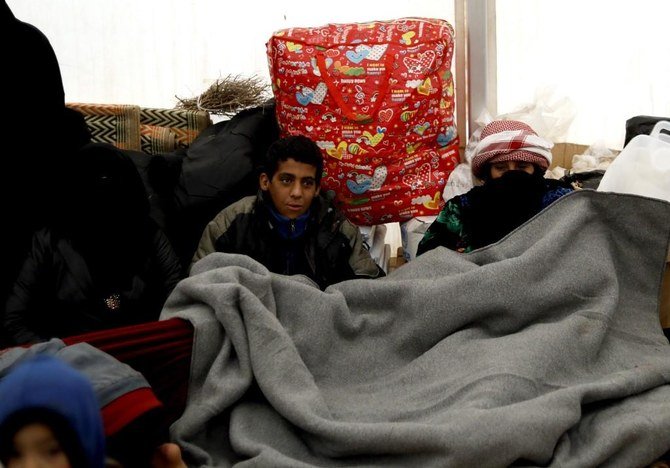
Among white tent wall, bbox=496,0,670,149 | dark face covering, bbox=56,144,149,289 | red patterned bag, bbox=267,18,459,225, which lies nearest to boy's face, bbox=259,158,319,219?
red patterned bag, bbox=267,18,459,225

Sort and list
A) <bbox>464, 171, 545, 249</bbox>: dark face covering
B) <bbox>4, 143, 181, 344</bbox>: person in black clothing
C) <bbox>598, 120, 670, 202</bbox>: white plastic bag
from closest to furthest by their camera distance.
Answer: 1. <bbox>4, 143, 181, 344</bbox>: person in black clothing
2. <bbox>598, 120, 670, 202</bbox>: white plastic bag
3. <bbox>464, 171, 545, 249</bbox>: dark face covering

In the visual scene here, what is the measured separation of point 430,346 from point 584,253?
44 centimetres

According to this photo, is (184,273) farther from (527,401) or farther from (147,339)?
(527,401)

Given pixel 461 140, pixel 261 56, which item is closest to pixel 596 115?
pixel 461 140

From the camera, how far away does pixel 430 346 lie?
Answer: 1848 millimetres

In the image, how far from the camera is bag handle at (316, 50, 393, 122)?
Result: 8.48 feet

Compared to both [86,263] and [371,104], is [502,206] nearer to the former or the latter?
[371,104]

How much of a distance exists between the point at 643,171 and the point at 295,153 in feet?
3.18

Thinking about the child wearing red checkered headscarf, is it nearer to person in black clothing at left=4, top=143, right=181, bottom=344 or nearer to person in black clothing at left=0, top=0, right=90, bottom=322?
person in black clothing at left=4, top=143, right=181, bottom=344

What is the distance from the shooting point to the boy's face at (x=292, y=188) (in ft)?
7.62

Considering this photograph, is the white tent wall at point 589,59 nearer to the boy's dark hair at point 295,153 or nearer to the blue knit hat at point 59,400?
the boy's dark hair at point 295,153

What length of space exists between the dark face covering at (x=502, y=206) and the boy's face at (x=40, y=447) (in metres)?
1.43

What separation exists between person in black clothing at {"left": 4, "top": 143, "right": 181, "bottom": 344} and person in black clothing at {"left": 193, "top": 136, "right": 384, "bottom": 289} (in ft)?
1.05

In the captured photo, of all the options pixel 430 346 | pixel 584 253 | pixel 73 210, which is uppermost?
pixel 73 210
